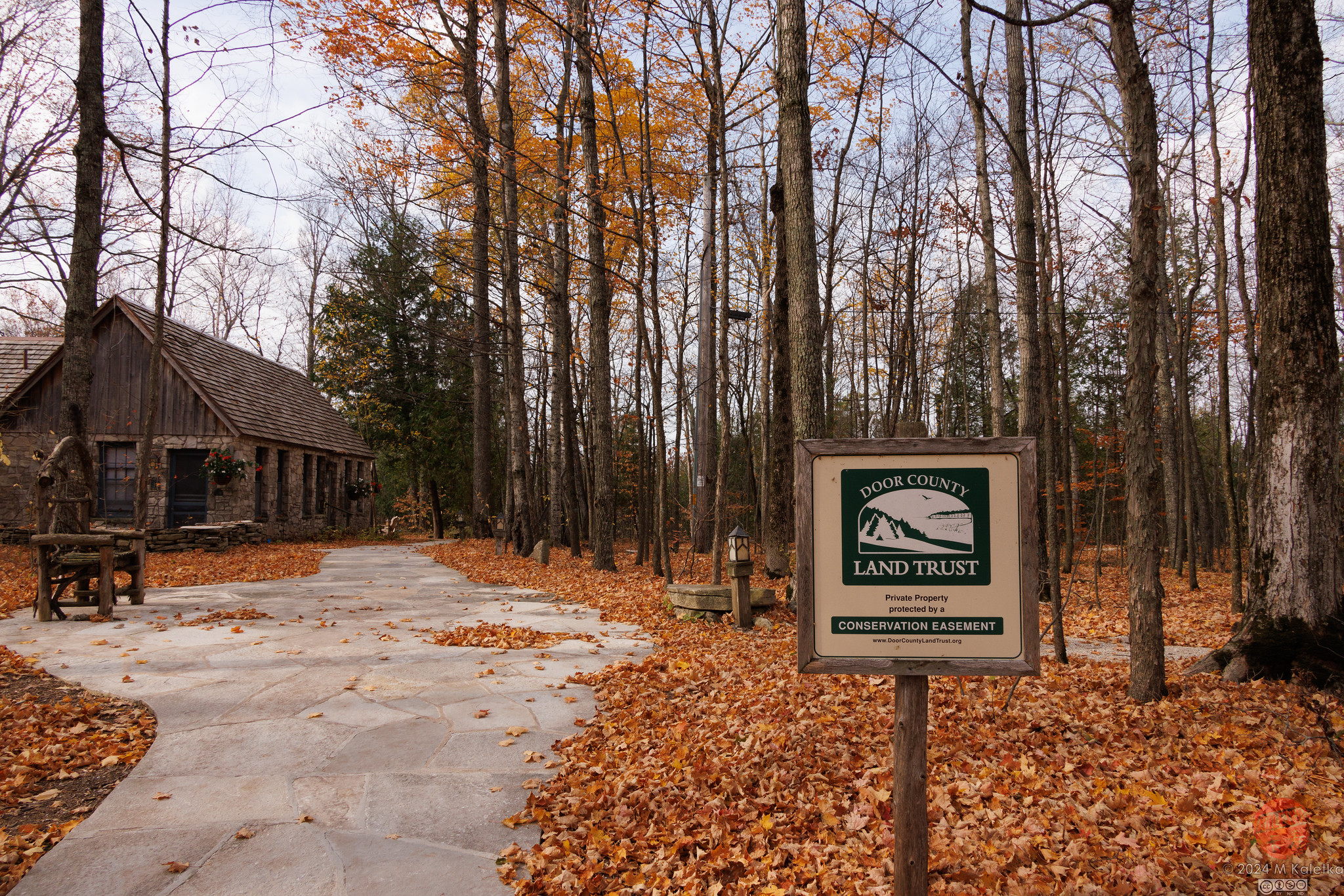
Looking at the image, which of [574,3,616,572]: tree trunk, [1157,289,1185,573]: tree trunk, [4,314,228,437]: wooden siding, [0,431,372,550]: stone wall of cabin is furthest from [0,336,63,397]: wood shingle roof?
[1157,289,1185,573]: tree trunk

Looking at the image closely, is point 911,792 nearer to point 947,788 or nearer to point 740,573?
point 947,788

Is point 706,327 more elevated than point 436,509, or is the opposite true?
point 706,327

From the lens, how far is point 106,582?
775 cm

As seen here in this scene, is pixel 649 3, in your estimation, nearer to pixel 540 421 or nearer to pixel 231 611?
pixel 231 611

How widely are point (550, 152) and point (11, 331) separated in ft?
133

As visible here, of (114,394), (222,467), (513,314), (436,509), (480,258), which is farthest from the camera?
(436,509)

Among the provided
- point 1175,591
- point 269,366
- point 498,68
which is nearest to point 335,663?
point 498,68

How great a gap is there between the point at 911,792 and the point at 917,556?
0.85m

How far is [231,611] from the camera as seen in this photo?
26.8 feet

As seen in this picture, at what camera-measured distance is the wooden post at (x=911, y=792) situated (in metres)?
2.40

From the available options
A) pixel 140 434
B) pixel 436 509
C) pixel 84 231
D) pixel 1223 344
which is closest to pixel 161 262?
pixel 84 231

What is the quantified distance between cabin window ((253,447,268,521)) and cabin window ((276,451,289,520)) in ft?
3.11

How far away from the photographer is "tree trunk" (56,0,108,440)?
9867 millimetres

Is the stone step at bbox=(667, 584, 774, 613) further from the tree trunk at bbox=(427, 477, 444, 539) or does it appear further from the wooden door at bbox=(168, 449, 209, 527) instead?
the tree trunk at bbox=(427, 477, 444, 539)
